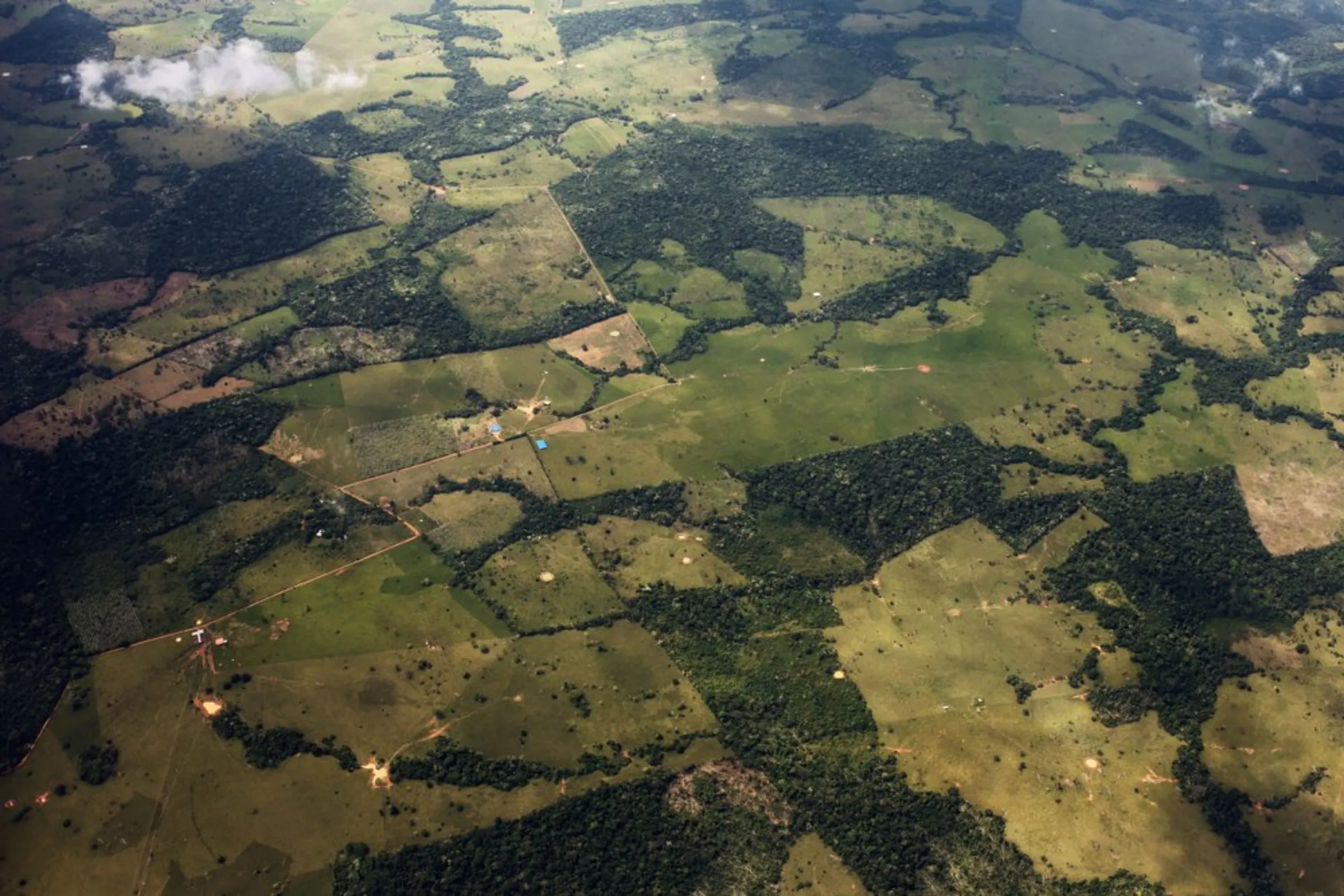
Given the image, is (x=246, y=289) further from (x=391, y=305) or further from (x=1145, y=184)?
(x=1145, y=184)

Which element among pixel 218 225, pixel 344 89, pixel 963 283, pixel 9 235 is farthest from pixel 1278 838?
pixel 344 89

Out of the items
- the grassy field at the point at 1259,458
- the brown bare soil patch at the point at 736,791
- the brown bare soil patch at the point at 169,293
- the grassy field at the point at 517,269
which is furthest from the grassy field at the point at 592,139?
the brown bare soil patch at the point at 736,791

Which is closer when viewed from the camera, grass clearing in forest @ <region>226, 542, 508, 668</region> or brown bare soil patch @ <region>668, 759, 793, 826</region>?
brown bare soil patch @ <region>668, 759, 793, 826</region>

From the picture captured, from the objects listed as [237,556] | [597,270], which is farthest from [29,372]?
[597,270]

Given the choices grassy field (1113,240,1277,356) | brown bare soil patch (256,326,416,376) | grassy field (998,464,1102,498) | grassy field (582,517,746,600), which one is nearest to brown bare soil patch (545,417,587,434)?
grassy field (582,517,746,600)

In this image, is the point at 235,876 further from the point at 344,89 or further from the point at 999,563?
the point at 344,89

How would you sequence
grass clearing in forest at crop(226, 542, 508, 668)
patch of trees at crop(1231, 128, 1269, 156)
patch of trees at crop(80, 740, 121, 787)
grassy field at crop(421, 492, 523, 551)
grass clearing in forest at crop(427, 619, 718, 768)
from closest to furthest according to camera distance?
patch of trees at crop(80, 740, 121, 787) → grass clearing in forest at crop(427, 619, 718, 768) → grass clearing in forest at crop(226, 542, 508, 668) → grassy field at crop(421, 492, 523, 551) → patch of trees at crop(1231, 128, 1269, 156)

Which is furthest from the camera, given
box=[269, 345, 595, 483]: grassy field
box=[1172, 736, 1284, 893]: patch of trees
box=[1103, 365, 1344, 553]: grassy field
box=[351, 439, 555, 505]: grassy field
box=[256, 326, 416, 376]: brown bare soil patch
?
box=[256, 326, 416, 376]: brown bare soil patch

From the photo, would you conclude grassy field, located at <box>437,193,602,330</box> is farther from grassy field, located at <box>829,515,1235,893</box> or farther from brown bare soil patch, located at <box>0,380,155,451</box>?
grassy field, located at <box>829,515,1235,893</box>
